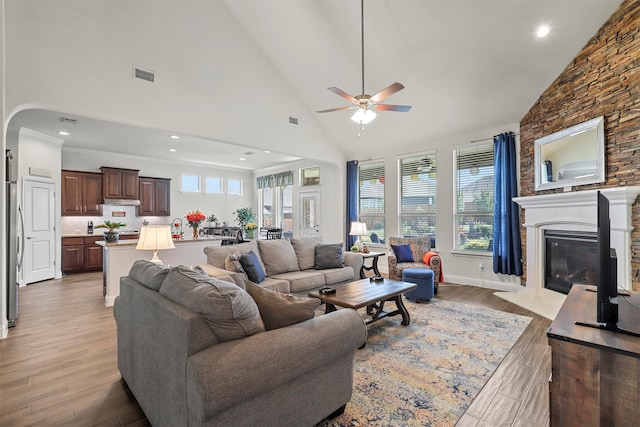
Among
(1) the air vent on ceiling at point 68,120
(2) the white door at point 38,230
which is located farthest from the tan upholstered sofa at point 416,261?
(2) the white door at point 38,230

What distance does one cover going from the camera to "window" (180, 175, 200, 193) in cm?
912

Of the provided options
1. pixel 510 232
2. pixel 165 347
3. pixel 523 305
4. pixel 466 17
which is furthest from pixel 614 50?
pixel 165 347

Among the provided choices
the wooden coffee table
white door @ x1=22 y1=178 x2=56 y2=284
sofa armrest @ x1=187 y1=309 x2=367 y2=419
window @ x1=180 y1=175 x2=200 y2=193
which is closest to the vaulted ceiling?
white door @ x1=22 y1=178 x2=56 y2=284

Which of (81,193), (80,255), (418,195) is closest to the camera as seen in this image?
(418,195)

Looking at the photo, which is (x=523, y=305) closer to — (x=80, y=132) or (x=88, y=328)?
(x=88, y=328)

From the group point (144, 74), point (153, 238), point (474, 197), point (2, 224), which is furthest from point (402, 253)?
point (2, 224)

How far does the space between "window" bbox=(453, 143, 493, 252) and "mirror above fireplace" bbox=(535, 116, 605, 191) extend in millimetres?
951

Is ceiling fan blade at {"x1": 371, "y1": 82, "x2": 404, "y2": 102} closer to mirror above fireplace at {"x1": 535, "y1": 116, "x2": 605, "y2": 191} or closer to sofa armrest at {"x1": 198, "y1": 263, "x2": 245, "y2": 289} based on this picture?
sofa armrest at {"x1": 198, "y1": 263, "x2": 245, "y2": 289}

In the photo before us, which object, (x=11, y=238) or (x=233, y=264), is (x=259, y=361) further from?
(x=11, y=238)

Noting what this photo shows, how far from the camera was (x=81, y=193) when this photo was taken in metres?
7.12

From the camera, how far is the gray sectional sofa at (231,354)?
1345 millimetres

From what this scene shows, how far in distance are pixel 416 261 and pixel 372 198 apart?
2330mm

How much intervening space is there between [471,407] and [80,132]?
7430 millimetres

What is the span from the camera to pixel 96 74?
3736mm
